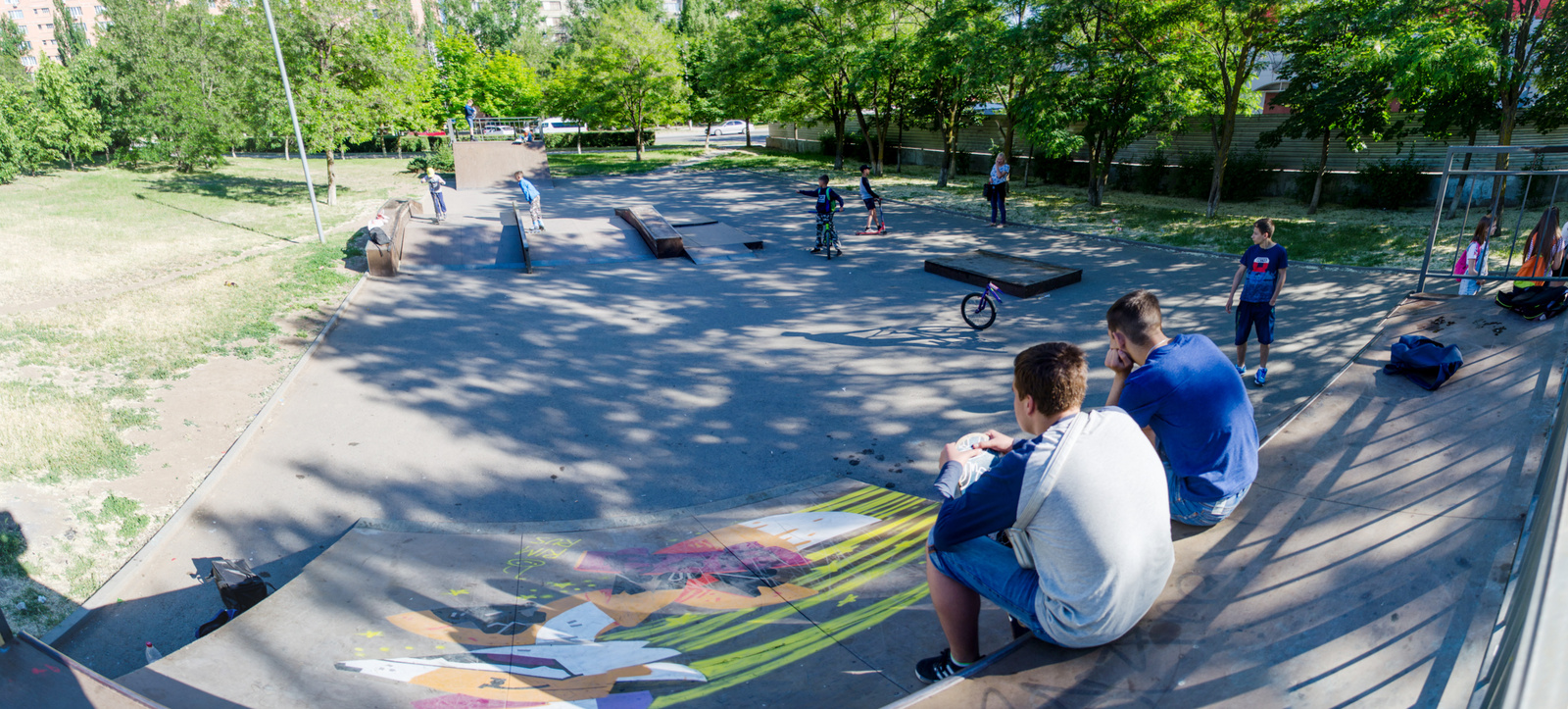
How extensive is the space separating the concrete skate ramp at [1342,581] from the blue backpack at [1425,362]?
0.41 meters

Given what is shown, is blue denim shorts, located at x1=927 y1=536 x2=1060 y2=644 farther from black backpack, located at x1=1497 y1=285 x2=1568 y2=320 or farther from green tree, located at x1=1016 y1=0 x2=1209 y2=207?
green tree, located at x1=1016 y1=0 x2=1209 y2=207

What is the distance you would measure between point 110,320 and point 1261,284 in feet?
50.2

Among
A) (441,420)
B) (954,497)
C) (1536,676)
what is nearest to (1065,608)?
(954,497)

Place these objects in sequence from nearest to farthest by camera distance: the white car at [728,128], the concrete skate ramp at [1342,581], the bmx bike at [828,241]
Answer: the concrete skate ramp at [1342,581]
the bmx bike at [828,241]
the white car at [728,128]

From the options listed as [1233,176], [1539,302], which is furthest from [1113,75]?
[1539,302]

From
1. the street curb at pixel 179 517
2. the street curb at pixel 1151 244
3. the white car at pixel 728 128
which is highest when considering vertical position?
the white car at pixel 728 128

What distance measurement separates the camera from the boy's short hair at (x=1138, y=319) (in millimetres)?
3916

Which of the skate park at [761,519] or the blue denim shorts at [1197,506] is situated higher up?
the blue denim shorts at [1197,506]

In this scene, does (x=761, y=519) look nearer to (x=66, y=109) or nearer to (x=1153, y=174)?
(x=1153, y=174)

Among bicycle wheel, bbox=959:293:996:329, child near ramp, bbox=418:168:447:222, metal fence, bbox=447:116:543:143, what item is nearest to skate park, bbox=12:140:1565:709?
bicycle wheel, bbox=959:293:996:329

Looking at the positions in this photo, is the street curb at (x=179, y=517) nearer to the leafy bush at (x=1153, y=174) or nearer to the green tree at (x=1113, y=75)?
the green tree at (x=1113, y=75)

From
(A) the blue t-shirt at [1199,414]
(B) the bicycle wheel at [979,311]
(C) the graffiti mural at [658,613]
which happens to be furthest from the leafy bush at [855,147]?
(A) the blue t-shirt at [1199,414]

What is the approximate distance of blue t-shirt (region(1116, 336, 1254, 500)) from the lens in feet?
11.5

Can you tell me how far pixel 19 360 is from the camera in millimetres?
8969
